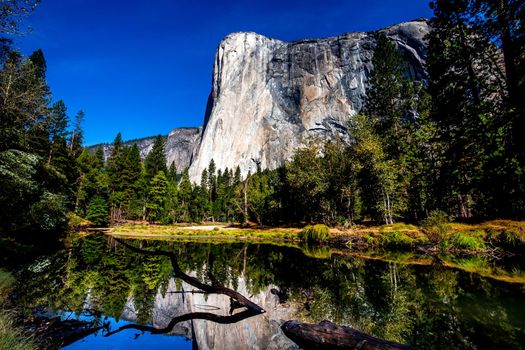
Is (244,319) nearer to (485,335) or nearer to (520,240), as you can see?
(485,335)

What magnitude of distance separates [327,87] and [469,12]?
108 meters

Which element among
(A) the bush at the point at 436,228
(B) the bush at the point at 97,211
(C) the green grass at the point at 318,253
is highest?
(B) the bush at the point at 97,211

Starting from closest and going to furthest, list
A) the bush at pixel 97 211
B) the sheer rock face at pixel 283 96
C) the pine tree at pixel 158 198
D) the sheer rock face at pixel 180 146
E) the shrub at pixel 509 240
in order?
the shrub at pixel 509 240, the bush at pixel 97 211, the pine tree at pixel 158 198, the sheer rock face at pixel 283 96, the sheer rock face at pixel 180 146

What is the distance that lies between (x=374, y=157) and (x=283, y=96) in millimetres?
87046

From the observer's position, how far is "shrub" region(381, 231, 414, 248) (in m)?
21.5

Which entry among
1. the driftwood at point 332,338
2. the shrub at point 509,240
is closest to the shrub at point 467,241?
the shrub at point 509,240

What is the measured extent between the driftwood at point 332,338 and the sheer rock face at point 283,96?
10077cm

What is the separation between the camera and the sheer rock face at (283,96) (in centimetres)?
10619

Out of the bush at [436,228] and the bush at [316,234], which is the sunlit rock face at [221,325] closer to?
the bush at [436,228]

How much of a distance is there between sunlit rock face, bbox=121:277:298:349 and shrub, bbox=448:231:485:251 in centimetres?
1500

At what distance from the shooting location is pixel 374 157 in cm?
3012

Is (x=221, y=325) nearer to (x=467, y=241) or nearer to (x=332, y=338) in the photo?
(x=332, y=338)

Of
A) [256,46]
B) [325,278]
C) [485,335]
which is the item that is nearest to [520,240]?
[325,278]

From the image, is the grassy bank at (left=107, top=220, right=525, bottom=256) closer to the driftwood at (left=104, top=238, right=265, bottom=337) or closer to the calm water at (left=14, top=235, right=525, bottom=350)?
the calm water at (left=14, top=235, right=525, bottom=350)
